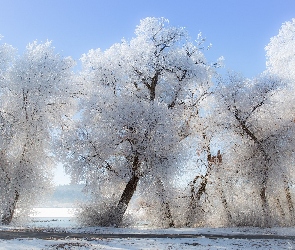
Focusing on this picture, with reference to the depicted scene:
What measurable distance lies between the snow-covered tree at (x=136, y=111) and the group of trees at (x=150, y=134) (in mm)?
73

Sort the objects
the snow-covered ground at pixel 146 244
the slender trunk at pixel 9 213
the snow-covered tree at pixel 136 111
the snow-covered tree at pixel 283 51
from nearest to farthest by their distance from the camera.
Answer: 1. the snow-covered ground at pixel 146 244
2. the snow-covered tree at pixel 136 111
3. the slender trunk at pixel 9 213
4. the snow-covered tree at pixel 283 51

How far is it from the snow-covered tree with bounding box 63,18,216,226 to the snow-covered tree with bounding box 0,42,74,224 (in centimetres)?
239

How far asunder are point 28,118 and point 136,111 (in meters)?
7.54

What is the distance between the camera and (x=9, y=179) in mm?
26578

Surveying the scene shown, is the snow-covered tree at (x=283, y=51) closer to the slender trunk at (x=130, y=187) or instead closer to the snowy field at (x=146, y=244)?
the slender trunk at (x=130, y=187)

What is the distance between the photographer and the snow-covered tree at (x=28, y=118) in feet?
86.1

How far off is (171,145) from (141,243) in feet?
40.1

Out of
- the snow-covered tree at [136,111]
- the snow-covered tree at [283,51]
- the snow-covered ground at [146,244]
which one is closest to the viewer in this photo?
the snow-covered ground at [146,244]

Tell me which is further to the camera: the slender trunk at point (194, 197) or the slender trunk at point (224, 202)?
the slender trunk at point (194, 197)

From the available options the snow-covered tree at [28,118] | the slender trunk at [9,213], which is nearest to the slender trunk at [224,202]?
the snow-covered tree at [28,118]

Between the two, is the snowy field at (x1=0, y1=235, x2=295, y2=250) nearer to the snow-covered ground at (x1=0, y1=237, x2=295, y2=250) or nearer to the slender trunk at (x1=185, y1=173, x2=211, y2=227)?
the snow-covered ground at (x1=0, y1=237, x2=295, y2=250)

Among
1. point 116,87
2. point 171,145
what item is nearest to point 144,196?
point 171,145

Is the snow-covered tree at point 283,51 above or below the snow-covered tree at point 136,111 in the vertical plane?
above

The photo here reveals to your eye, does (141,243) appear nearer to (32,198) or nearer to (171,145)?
(171,145)
